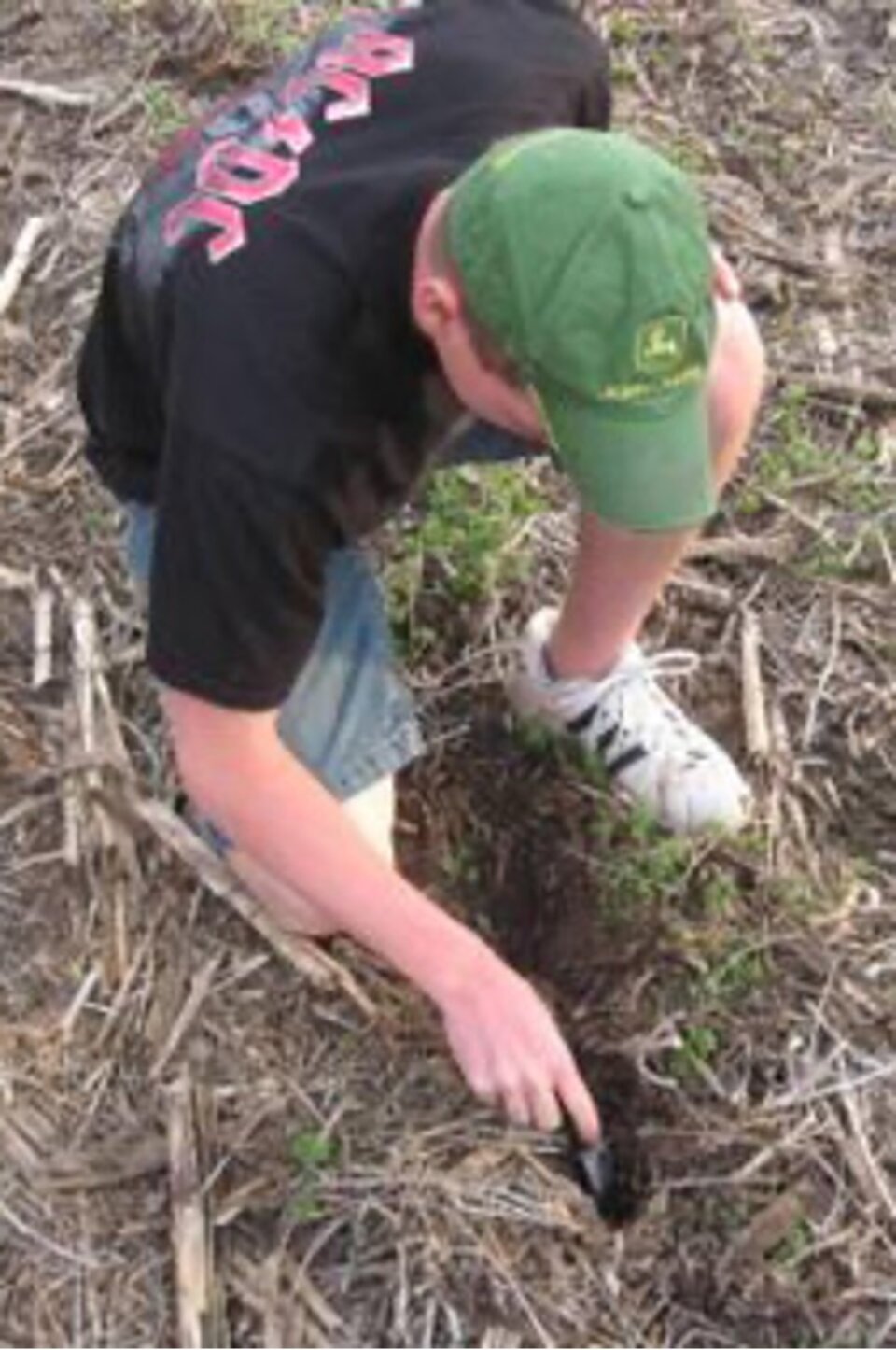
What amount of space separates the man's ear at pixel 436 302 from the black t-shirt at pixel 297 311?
0.09 metres

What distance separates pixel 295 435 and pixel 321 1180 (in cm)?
83

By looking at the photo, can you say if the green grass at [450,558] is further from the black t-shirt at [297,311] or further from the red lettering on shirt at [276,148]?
the red lettering on shirt at [276,148]

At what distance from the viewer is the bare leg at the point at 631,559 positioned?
254 centimetres

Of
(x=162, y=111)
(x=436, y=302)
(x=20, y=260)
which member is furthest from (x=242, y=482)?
(x=162, y=111)

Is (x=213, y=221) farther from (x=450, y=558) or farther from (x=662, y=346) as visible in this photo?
(x=450, y=558)

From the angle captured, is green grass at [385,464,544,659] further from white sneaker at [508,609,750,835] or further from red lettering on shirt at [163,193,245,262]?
red lettering on shirt at [163,193,245,262]

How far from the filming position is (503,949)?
269cm

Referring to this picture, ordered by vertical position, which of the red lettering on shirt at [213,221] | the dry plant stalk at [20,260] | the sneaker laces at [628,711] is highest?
the red lettering on shirt at [213,221]

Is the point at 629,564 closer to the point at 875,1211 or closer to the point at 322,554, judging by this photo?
the point at 322,554

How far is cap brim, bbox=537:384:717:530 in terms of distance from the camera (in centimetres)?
199

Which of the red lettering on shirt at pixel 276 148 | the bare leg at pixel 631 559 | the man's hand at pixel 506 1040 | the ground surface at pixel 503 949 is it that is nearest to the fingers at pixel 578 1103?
the man's hand at pixel 506 1040

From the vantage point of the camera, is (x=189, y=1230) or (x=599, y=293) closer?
(x=599, y=293)

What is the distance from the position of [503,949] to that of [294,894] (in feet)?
1.03

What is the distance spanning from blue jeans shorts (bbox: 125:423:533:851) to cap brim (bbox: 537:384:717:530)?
56 cm
